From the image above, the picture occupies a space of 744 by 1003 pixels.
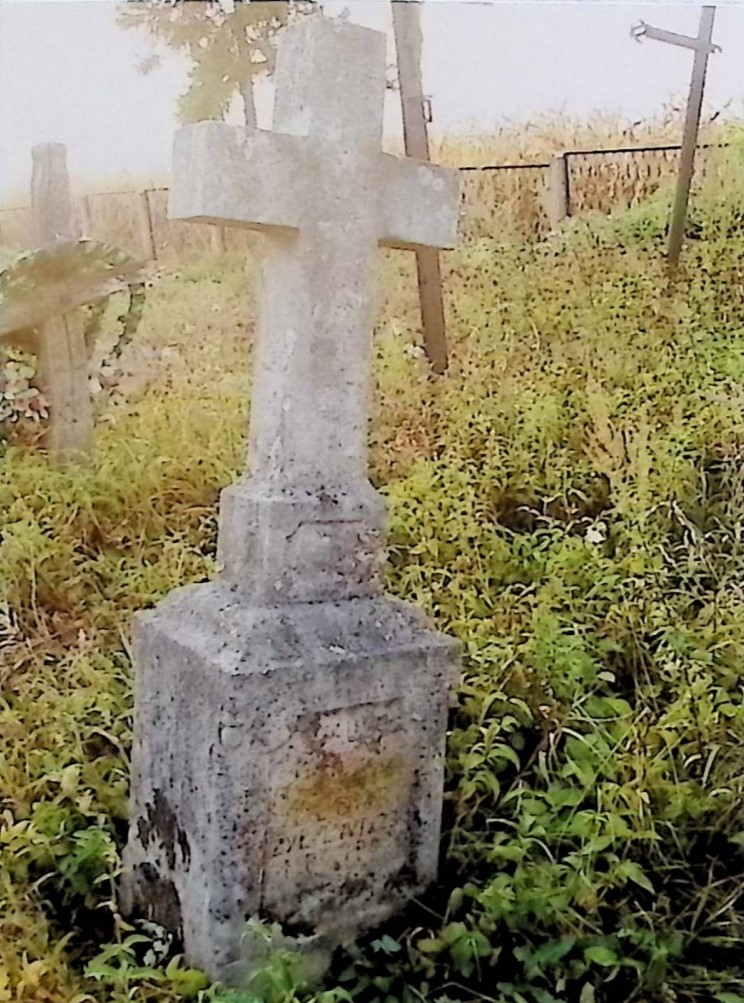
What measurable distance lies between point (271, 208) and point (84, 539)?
1.93ft

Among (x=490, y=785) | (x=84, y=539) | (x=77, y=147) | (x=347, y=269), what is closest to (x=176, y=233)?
(x=77, y=147)

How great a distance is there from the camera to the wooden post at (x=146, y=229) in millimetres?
1530

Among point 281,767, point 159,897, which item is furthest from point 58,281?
point 159,897

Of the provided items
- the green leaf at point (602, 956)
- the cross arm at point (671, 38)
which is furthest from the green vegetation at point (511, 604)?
the cross arm at point (671, 38)

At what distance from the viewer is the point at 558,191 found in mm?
1803

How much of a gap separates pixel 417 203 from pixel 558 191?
0.39m

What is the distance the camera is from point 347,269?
4.75 feet

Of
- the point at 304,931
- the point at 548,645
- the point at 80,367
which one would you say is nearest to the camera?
the point at 304,931

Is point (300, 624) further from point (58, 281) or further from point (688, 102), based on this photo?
point (688, 102)

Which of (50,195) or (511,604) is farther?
(511,604)

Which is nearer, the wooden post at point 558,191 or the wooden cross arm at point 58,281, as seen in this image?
the wooden cross arm at point 58,281

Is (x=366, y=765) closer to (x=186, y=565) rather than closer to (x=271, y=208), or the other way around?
(x=186, y=565)

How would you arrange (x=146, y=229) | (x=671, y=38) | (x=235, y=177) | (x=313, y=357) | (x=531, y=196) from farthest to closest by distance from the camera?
1. (x=531, y=196)
2. (x=671, y=38)
3. (x=146, y=229)
4. (x=313, y=357)
5. (x=235, y=177)

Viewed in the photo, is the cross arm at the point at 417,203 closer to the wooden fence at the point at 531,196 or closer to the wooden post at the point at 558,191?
the wooden fence at the point at 531,196
